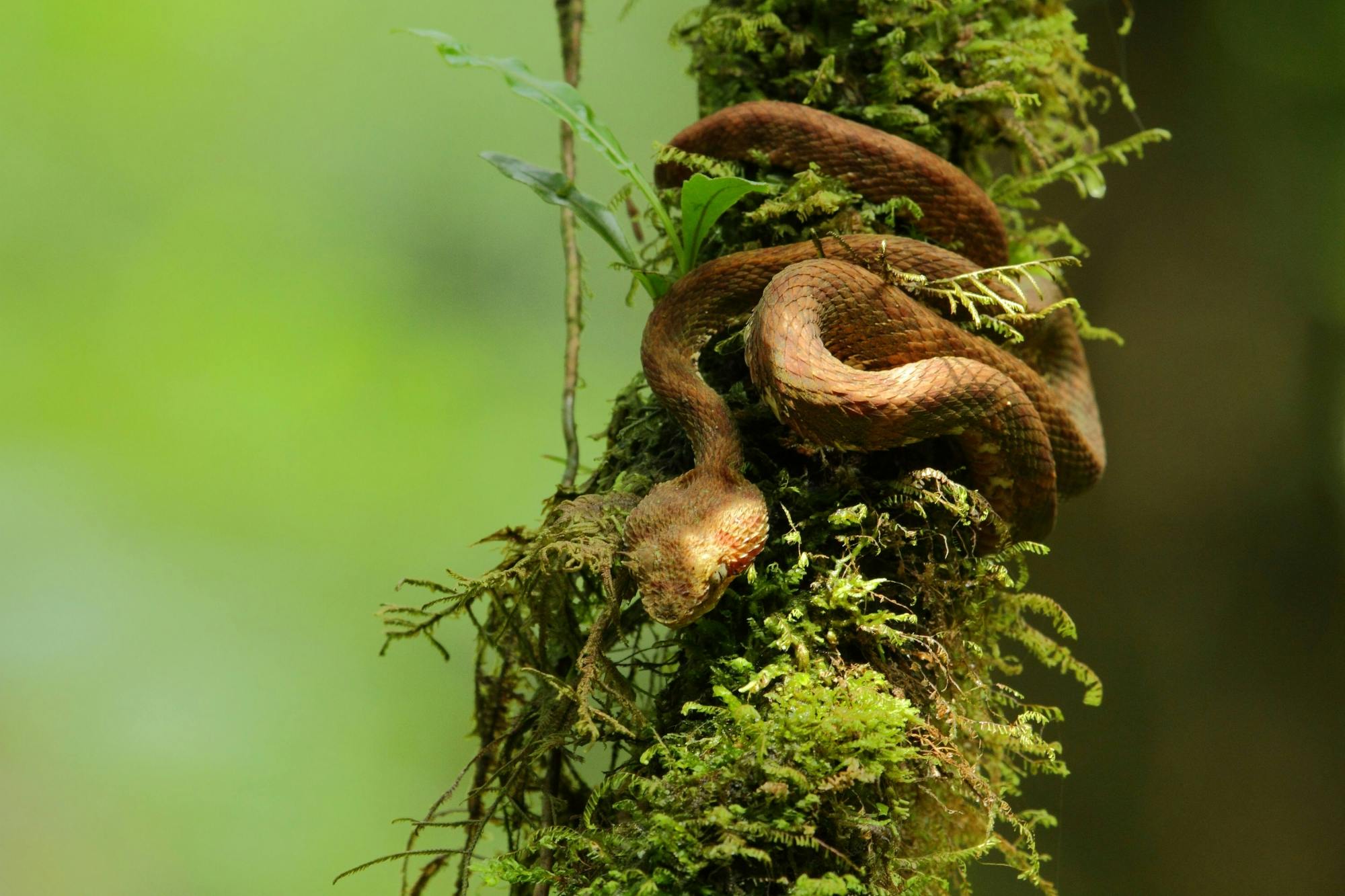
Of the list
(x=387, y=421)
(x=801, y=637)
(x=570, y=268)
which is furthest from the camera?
(x=387, y=421)

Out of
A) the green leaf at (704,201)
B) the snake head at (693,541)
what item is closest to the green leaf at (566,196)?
the green leaf at (704,201)

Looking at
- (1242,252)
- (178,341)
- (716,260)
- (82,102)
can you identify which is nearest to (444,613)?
(716,260)

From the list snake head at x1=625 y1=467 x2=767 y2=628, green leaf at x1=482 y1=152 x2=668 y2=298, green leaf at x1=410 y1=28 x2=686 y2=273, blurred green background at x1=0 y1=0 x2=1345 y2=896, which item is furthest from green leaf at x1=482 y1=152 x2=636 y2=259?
blurred green background at x1=0 y1=0 x2=1345 y2=896

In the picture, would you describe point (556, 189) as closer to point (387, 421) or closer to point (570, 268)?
point (570, 268)

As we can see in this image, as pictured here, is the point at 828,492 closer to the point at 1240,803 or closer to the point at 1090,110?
the point at 1240,803

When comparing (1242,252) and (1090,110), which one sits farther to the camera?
(1090,110)

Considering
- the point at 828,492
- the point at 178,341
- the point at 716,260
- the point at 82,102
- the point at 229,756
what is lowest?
the point at 229,756

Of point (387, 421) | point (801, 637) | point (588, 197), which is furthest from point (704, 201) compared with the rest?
point (387, 421)
